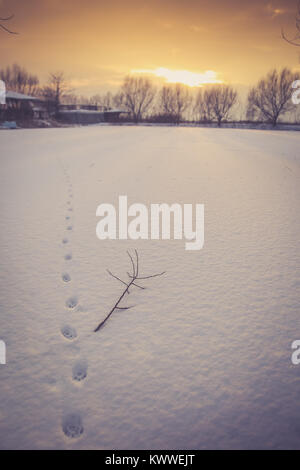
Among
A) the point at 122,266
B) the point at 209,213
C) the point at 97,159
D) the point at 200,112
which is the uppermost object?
the point at 200,112

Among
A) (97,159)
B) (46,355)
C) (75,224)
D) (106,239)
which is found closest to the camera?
(46,355)

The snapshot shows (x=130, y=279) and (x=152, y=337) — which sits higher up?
(x=130, y=279)

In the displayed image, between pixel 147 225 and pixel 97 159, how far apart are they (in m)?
4.79

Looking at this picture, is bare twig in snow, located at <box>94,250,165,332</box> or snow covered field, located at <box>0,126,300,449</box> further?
bare twig in snow, located at <box>94,250,165,332</box>

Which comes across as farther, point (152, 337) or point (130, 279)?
point (130, 279)

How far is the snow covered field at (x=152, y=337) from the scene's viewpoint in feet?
4.21

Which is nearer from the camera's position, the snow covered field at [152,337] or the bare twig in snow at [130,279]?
the snow covered field at [152,337]

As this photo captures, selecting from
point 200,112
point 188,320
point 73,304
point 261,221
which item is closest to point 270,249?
point 261,221

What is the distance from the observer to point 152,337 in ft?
5.89

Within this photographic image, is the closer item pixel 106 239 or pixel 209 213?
pixel 106 239

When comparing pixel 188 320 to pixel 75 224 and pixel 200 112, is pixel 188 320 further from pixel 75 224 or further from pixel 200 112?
pixel 200 112

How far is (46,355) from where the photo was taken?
5.37 ft

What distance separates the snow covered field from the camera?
128cm

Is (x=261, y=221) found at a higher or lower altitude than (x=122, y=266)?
higher
